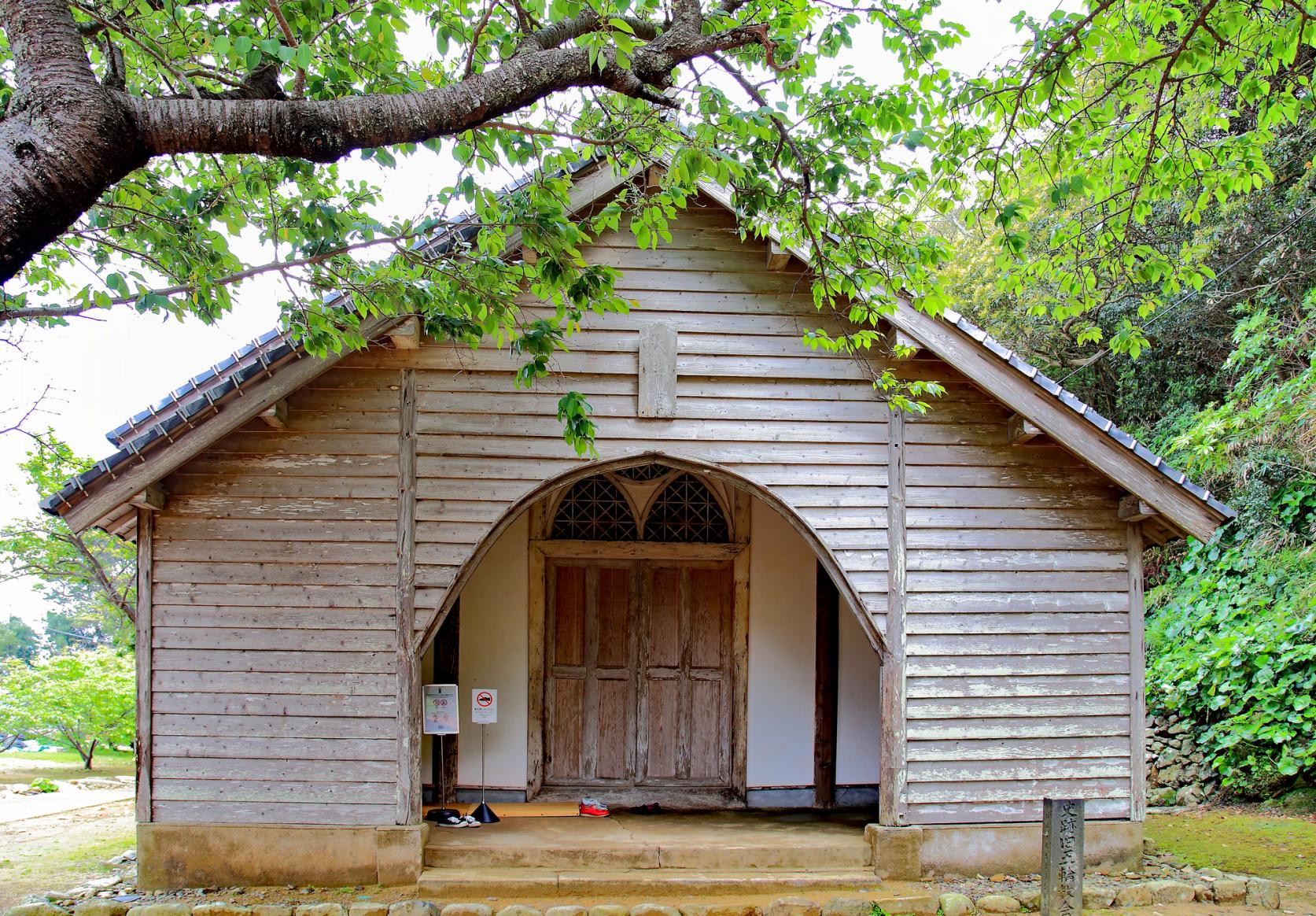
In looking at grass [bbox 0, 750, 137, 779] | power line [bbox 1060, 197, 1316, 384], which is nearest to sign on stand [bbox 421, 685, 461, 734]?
grass [bbox 0, 750, 137, 779]

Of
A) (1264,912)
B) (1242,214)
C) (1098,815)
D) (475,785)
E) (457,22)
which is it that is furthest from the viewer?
(1242,214)

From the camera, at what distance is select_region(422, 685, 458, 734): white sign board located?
747 centimetres

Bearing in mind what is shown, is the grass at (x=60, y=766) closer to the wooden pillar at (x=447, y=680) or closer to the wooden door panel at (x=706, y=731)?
the wooden pillar at (x=447, y=680)

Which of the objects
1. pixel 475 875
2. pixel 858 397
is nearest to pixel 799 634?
pixel 858 397

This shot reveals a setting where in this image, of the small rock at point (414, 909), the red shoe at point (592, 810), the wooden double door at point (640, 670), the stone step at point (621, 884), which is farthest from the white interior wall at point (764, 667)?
the small rock at point (414, 909)

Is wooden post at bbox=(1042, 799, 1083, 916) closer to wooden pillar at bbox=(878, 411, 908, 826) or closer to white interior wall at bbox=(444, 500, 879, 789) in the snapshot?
wooden pillar at bbox=(878, 411, 908, 826)

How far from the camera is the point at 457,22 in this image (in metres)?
5.12

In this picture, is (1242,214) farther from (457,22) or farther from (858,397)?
(457,22)

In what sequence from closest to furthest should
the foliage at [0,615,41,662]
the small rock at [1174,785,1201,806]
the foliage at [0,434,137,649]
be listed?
the small rock at [1174,785,1201,806], the foliage at [0,434,137,649], the foliage at [0,615,41,662]

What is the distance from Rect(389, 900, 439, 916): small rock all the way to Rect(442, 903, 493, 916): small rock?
0.27ft

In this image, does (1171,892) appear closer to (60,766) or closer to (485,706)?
(485,706)

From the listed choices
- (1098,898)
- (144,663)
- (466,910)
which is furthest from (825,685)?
(144,663)

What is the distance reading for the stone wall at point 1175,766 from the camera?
9.69m

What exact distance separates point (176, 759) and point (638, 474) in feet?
14.8
